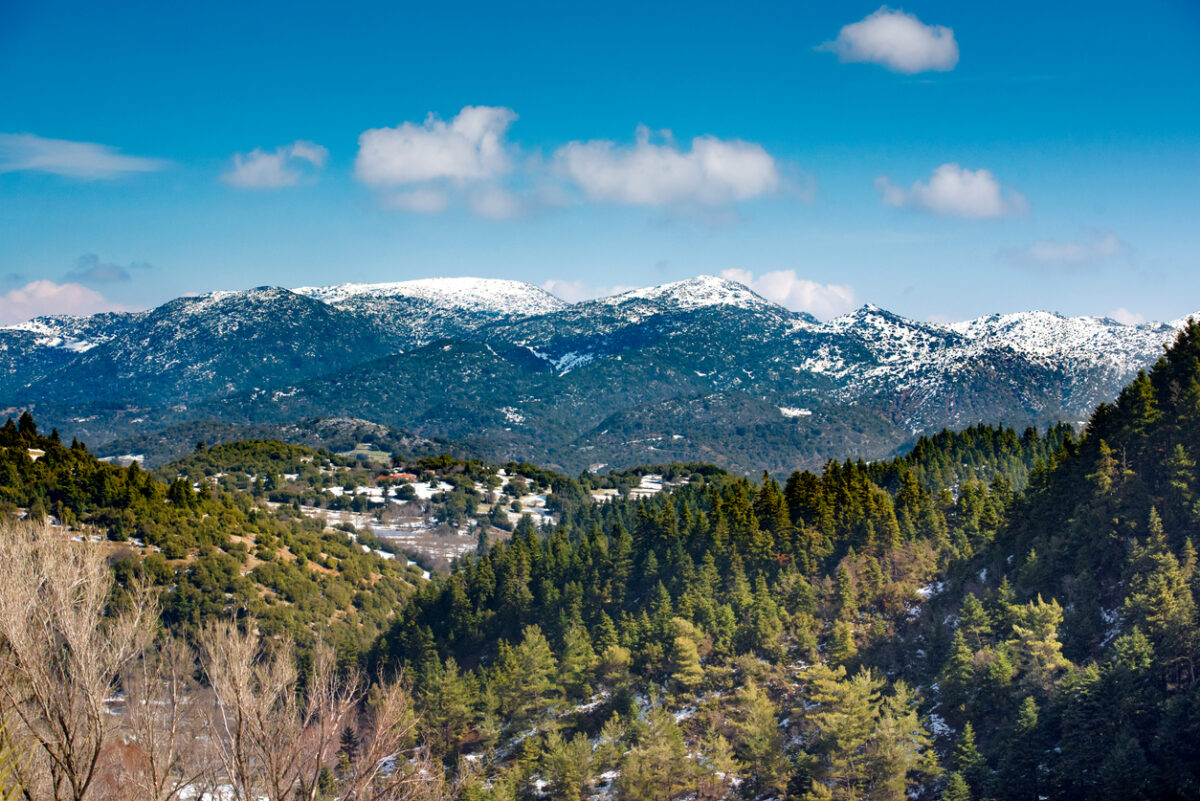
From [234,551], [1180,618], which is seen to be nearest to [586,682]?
[1180,618]

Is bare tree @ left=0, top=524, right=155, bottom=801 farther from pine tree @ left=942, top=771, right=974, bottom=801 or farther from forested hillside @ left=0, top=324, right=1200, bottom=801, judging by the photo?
pine tree @ left=942, top=771, right=974, bottom=801

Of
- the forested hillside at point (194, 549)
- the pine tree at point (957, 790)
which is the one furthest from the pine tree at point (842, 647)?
the forested hillside at point (194, 549)

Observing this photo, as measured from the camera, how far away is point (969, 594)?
79375 millimetres

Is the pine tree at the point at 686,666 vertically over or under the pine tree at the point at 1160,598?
under

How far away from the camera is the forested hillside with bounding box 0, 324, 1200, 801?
198 feet

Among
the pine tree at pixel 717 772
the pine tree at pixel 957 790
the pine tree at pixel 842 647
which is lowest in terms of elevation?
the pine tree at pixel 717 772

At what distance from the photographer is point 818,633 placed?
88.0m

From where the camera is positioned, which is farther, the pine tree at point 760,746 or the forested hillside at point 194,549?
the forested hillside at point 194,549

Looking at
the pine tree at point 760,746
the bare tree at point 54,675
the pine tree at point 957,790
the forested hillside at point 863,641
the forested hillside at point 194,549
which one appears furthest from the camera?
the forested hillside at point 194,549

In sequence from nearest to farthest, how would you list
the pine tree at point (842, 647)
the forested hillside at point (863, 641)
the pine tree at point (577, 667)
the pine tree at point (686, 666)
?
the forested hillside at point (863, 641)
the pine tree at point (842, 647)
the pine tree at point (686, 666)
the pine tree at point (577, 667)

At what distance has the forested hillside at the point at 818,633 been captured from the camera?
198ft

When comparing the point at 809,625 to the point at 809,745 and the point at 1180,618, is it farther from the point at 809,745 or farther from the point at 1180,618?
the point at 1180,618

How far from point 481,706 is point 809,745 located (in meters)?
32.7

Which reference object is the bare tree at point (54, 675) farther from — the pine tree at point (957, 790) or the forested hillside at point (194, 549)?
the forested hillside at point (194, 549)
